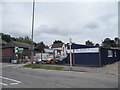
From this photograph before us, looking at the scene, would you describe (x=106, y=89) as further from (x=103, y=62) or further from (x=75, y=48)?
(x=75, y=48)

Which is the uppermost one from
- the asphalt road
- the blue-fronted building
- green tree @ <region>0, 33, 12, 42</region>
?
green tree @ <region>0, 33, 12, 42</region>

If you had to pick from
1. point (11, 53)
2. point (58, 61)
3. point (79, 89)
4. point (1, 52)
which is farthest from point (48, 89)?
point (1, 52)

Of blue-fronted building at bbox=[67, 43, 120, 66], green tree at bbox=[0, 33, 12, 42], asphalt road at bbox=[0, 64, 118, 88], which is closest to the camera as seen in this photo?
asphalt road at bbox=[0, 64, 118, 88]

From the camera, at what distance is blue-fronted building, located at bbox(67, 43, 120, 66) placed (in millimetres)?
23688

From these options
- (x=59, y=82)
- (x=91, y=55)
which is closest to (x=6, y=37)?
(x=91, y=55)

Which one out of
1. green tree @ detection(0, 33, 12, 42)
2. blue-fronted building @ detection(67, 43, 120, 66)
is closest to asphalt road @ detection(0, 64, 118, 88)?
blue-fronted building @ detection(67, 43, 120, 66)

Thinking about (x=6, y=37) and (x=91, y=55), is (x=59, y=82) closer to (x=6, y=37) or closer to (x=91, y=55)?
(x=91, y=55)

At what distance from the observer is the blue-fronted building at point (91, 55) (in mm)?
23688

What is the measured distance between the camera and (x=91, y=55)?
957 inches

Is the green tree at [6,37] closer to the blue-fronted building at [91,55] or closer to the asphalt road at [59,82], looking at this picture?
the blue-fronted building at [91,55]

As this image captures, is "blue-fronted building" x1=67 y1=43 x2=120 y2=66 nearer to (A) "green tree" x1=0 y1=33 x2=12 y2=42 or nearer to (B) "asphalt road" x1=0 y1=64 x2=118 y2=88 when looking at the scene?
(B) "asphalt road" x1=0 y1=64 x2=118 y2=88

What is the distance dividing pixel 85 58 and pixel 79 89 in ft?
56.3

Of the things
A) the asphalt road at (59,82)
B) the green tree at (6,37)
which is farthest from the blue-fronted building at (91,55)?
the green tree at (6,37)

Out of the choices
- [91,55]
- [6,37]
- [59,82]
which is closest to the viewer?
[59,82]
